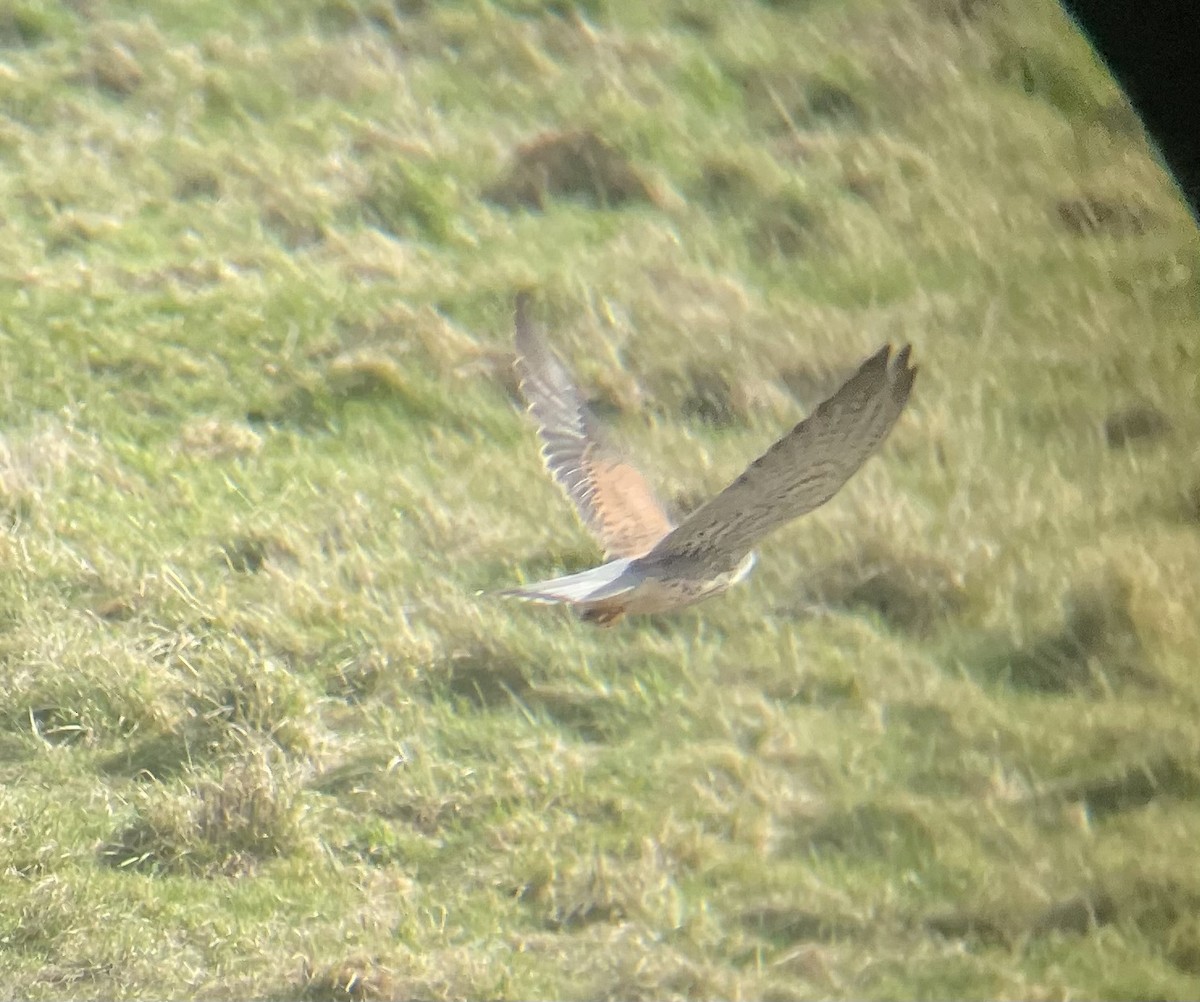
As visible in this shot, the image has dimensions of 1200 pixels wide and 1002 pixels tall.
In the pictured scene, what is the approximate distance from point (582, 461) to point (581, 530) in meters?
0.25

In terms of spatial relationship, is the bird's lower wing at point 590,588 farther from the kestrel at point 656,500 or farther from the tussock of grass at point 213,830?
the tussock of grass at point 213,830

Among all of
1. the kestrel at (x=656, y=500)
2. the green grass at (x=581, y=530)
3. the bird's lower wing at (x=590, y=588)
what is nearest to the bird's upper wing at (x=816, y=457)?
the kestrel at (x=656, y=500)

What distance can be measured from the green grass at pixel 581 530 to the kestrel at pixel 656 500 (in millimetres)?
267

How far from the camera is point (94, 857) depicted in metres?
2.02

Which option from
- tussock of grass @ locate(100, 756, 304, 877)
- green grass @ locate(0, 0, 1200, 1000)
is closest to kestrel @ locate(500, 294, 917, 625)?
green grass @ locate(0, 0, 1200, 1000)

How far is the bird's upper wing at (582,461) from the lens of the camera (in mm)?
2080

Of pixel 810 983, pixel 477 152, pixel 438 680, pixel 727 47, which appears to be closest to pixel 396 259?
pixel 477 152

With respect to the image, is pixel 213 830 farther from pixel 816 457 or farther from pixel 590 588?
pixel 816 457

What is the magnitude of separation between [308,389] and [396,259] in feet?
1.24

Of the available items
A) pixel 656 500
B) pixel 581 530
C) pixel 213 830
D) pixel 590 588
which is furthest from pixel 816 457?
pixel 213 830

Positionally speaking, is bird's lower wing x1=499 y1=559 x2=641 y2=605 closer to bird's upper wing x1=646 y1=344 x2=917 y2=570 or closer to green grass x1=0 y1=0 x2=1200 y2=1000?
bird's upper wing x1=646 y1=344 x2=917 y2=570

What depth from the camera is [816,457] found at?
1387 mm

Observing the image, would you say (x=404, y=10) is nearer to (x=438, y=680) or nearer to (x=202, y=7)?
(x=202, y=7)

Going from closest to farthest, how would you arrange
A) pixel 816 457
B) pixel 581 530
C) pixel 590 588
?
pixel 816 457
pixel 590 588
pixel 581 530
